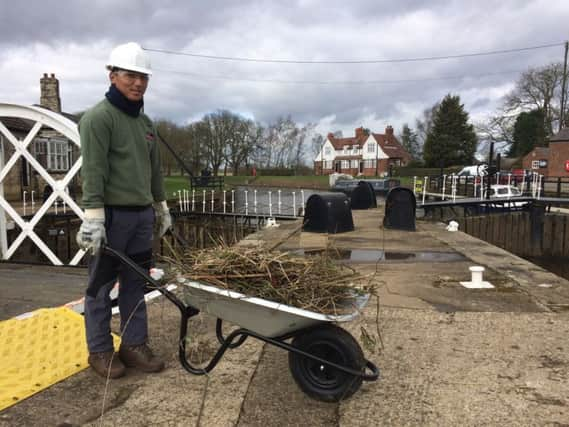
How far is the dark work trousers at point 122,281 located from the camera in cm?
295

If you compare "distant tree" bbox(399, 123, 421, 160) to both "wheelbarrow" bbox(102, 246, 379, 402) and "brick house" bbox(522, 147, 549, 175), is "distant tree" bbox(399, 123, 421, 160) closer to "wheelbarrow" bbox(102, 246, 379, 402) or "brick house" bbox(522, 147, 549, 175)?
"brick house" bbox(522, 147, 549, 175)

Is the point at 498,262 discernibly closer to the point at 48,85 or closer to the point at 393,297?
the point at 393,297

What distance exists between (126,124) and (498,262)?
5.72 metres

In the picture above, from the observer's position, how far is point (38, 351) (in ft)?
10.9

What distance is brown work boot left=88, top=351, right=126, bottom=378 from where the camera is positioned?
2967mm

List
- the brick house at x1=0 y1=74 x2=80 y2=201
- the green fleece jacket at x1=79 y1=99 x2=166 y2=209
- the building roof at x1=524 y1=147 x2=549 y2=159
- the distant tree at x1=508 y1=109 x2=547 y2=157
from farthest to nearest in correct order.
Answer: the distant tree at x1=508 y1=109 x2=547 y2=157, the building roof at x1=524 y1=147 x2=549 y2=159, the brick house at x1=0 y1=74 x2=80 y2=201, the green fleece jacket at x1=79 y1=99 x2=166 y2=209

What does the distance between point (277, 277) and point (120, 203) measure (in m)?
1.15

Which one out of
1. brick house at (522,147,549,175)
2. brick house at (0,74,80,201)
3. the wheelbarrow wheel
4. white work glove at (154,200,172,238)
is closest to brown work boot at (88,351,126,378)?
white work glove at (154,200,172,238)

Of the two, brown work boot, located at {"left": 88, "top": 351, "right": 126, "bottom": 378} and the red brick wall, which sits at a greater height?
the red brick wall

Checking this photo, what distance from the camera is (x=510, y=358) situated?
327 cm

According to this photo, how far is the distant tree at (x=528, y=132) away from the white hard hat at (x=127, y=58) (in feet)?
184

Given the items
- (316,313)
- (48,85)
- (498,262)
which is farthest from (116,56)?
(48,85)

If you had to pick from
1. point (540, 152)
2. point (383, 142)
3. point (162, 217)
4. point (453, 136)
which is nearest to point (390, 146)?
point (383, 142)

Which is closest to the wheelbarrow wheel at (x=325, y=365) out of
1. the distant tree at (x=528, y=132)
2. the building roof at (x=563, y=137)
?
the building roof at (x=563, y=137)
